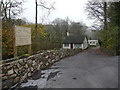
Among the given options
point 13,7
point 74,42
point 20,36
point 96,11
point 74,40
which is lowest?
point 74,42

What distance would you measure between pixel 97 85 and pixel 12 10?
11.4 m

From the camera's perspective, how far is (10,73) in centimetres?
343

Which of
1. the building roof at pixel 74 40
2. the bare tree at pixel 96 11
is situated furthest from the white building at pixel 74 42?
the bare tree at pixel 96 11

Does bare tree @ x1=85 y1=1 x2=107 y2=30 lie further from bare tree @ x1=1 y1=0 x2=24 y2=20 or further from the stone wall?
the stone wall

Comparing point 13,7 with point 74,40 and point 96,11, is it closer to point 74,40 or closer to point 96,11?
point 96,11

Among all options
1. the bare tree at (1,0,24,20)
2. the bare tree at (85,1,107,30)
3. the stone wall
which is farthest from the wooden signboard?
the bare tree at (85,1,107,30)

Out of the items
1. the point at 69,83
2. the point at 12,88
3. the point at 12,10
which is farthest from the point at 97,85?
the point at 12,10

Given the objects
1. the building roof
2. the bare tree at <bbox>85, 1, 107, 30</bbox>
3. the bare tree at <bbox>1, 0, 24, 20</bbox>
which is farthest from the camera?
the building roof

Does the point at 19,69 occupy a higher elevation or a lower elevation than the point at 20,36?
lower

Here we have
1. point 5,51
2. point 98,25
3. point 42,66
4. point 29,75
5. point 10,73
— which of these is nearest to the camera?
point 10,73

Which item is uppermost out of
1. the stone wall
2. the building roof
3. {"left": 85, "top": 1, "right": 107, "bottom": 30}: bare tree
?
{"left": 85, "top": 1, "right": 107, "bottom": 30}: bare tree

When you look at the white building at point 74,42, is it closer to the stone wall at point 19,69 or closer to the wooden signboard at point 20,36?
the wooden signboard at point 20,36

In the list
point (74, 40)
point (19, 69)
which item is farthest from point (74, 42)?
point (19, 69)

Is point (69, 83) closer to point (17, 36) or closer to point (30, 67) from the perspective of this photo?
point (30, 67)
